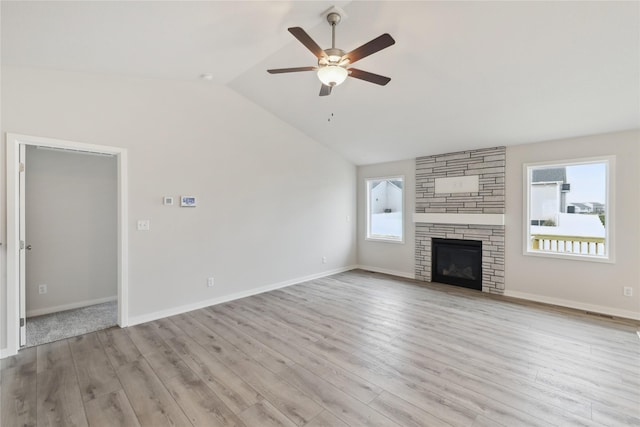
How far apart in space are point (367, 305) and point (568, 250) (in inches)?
122

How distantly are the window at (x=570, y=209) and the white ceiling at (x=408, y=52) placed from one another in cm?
54

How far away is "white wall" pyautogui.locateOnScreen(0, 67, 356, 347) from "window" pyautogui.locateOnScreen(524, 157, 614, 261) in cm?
371

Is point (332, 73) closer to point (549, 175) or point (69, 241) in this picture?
point (549, 175)

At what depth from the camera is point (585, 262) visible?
393cm

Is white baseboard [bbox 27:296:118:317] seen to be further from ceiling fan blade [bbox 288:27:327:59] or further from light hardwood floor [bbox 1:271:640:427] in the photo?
ceiling fan blade [bbox 288:27:327:59]

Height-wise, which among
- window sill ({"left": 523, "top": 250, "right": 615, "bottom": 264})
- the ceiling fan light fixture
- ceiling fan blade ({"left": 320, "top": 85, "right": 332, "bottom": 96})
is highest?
ceiling fan blade ({"left": 320, "top": 85, "right": 332, "bottom": 96})

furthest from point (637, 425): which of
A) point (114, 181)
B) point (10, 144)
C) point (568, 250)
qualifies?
point (114, 181)

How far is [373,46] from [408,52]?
107 cm

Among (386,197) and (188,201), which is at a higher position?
(386,197)

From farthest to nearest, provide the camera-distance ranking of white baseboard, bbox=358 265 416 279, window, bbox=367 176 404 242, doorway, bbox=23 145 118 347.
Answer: window, bbox=367 176 404 242 → white baseboard, bbox=358 265 416 279 → doorway, bbox=23 145 118 347

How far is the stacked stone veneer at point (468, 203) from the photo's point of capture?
4.66 metres

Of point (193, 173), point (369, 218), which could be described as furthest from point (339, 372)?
point (369, 218)

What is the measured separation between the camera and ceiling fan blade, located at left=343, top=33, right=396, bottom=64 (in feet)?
6.60

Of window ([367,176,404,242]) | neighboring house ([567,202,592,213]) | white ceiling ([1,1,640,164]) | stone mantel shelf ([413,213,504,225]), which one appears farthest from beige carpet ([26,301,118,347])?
neighboring house ([567,202,592,213])
